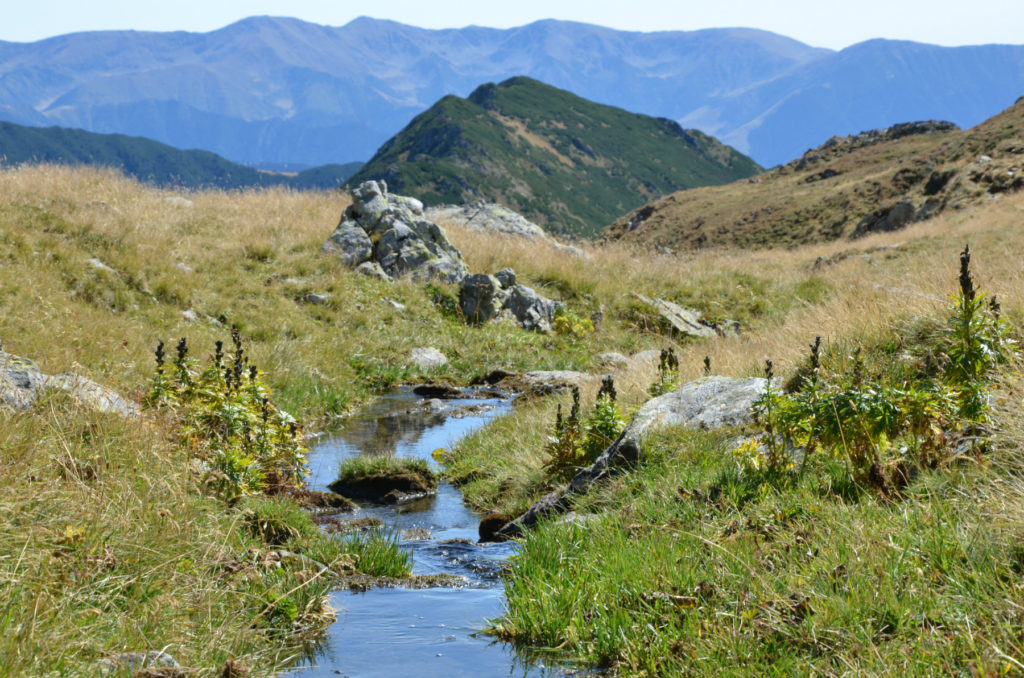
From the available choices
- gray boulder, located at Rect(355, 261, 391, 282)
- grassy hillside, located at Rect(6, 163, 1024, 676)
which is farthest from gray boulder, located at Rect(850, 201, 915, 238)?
grassy hillside, located at Rect(6, 163, 1024, 676)

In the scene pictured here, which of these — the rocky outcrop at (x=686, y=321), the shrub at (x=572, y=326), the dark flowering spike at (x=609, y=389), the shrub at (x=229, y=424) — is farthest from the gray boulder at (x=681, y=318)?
the shrub at (x=229, y=424)

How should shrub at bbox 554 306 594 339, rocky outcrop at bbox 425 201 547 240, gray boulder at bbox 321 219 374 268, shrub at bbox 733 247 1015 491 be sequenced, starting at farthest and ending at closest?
rocky outcrop at bbox 425 201 547 240, gray boulder at bbox 321 219 374 268, shrub at bbox 554 306 594 339, shrub at bbox 733 247 1015 491

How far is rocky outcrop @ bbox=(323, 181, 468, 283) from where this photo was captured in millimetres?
20141

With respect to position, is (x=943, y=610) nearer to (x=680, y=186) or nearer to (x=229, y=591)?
(x=229, y=591)

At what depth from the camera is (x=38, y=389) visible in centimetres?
683

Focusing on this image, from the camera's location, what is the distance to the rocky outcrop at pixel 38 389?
6.37 meters

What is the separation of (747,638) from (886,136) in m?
97.4

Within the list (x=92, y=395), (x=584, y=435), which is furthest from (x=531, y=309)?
(x=92, y=395)

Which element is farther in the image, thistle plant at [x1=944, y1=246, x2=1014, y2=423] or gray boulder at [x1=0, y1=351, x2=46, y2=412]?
gray boulder at [x1=0, y1=351, x2=46, y2=412]

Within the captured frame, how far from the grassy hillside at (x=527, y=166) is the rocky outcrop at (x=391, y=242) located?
10307 cm

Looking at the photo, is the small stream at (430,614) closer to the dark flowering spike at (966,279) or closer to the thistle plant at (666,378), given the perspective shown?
the thistle plant at (666,378)

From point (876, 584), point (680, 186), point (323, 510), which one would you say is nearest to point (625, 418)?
point (323, 510)

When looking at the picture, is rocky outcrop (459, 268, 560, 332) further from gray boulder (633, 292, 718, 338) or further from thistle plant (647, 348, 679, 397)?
thistle plant (647, 348, 679, 397)

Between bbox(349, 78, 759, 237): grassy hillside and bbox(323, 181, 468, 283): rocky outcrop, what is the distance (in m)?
103
